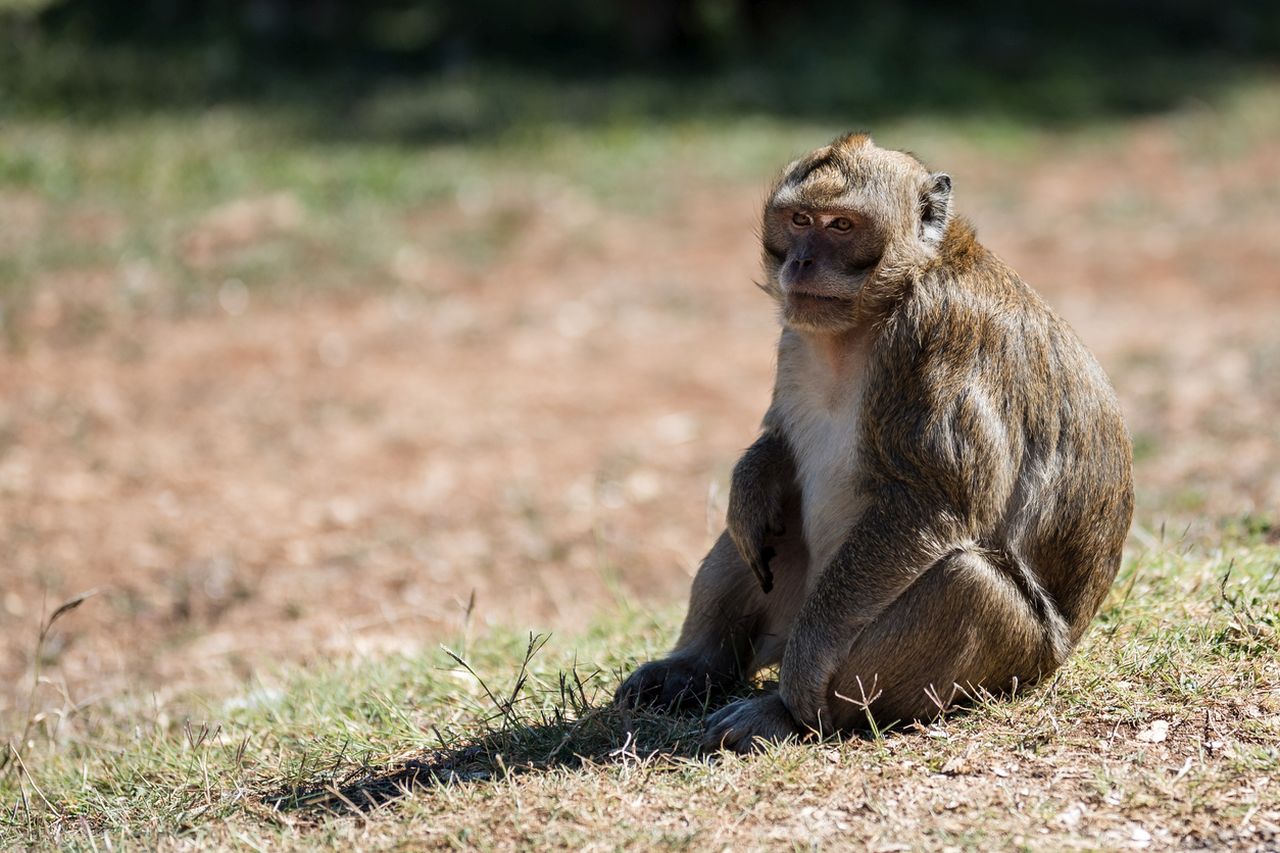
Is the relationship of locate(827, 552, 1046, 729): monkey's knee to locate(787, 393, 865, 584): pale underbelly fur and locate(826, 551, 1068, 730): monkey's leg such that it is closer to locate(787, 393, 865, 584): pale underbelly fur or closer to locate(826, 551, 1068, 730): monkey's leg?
locate(826, 551, 1068, 730): monkey's leg

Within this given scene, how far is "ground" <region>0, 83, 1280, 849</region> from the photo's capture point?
4.00 meters

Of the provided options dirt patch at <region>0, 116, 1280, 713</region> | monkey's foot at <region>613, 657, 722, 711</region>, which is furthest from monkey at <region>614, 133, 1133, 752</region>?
dirt patch at <region>0, 116, 1280, 713</region>

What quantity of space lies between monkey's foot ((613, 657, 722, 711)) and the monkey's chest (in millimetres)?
528

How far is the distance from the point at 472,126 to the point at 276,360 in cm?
579

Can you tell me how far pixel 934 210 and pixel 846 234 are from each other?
313 mm

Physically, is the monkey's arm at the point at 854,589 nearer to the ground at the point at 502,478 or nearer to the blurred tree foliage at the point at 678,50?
the ground at the point at 502,478

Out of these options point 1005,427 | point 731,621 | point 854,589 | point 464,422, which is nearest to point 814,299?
point 1005,427

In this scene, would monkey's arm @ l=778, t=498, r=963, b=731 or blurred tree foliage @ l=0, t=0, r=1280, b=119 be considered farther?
blurred tree foliage @ l=0, t=0, r=1280, b=119

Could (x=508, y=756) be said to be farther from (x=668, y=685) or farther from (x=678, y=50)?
(x=678, y=50)

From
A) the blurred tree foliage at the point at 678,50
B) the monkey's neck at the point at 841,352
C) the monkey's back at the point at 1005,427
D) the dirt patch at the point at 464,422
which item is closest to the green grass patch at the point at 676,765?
the monkey's back at the point at 1005,427

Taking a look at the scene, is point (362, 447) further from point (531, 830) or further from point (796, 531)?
point (531, 830)

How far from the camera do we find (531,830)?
3.77 meters

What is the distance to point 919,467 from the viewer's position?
4.05 meters

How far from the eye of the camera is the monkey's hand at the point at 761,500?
14.7 ft
